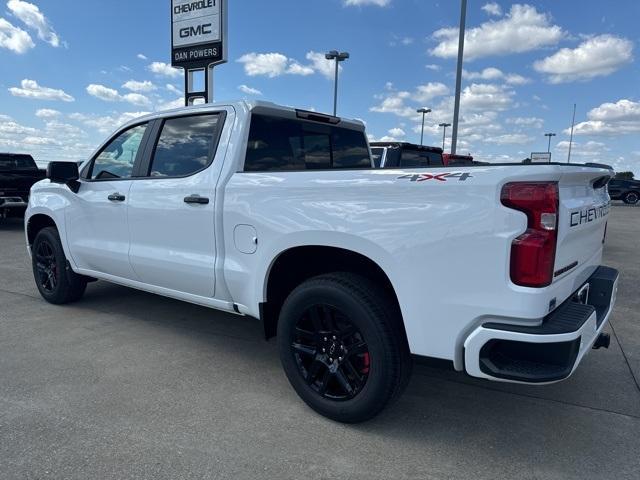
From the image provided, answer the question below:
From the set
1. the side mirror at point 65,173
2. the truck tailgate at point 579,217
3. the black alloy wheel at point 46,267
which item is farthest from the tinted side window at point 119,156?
the truck tailgate at point 579,217

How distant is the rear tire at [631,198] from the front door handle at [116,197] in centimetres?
3289

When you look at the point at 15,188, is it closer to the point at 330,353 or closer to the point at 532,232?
the point at 330,353

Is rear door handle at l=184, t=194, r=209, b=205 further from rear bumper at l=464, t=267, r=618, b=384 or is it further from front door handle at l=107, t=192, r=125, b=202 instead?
rear bumper at l=464, t=267, r=618, b=384

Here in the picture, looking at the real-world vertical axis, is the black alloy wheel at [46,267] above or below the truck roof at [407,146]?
below

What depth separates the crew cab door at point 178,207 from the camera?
3484 mm

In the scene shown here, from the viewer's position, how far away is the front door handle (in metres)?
4.12

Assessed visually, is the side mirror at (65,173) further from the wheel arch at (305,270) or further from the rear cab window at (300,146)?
the wheel arch at (305,270)

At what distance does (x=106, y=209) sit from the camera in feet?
14.2

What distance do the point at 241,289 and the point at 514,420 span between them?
1918mm

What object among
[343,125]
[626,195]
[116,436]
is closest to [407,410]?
[116,436]

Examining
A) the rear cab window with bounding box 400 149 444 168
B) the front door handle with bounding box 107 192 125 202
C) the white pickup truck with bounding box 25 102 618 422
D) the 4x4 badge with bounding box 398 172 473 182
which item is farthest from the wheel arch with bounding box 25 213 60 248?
the rear cab window with bounding box 400 149 444 168

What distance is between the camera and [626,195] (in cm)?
2992

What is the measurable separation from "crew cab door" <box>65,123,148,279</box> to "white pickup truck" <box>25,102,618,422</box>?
2 centimetres

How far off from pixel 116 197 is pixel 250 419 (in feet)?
7.51
